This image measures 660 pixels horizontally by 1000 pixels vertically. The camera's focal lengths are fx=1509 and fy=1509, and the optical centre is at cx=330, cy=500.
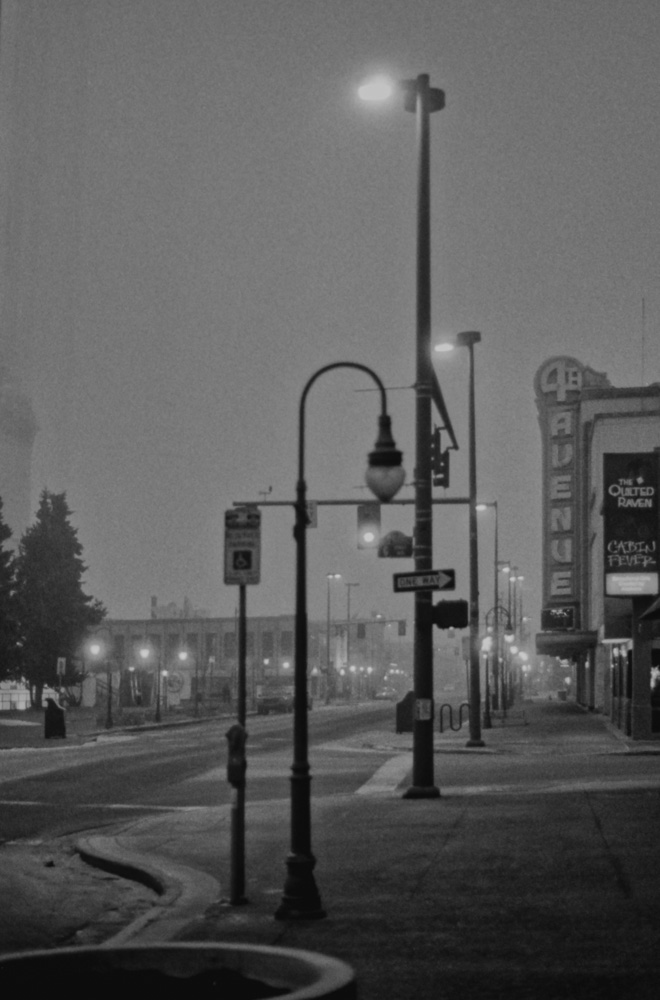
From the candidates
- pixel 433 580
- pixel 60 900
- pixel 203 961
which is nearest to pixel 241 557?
pixel 60 900

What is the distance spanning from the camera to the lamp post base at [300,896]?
11.7 meters

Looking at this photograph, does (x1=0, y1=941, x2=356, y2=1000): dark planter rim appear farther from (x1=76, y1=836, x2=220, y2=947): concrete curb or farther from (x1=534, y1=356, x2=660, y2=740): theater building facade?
(x1=534, y1=356, x2=660, y2=740): theater building facade

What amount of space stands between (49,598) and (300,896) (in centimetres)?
8063

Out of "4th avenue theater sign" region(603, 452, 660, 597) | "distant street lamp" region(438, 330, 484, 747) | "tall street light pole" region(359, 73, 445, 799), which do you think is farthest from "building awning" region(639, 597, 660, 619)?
"tall street light pole" region(359, 73, 445, 799)

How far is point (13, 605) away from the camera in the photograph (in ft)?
281

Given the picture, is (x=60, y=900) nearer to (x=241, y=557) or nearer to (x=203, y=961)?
(x=241, y=557)

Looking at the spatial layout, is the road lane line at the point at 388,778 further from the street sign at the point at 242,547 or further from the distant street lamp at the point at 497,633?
the distant street lamp at the point at 497,633

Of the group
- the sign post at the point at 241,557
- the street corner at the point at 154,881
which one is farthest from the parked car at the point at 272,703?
the sign post at the point at 241,557

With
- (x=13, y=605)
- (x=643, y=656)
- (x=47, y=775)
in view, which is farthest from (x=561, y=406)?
(x=47, y=775)

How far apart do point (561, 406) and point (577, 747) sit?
47.7 m

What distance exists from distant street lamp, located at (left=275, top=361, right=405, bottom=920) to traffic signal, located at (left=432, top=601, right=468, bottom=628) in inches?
354

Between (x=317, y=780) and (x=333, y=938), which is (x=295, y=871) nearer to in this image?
(x=333, y=938)

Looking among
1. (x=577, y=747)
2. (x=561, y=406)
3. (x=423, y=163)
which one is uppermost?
(x=561, y=406)

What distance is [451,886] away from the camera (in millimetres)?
13258
